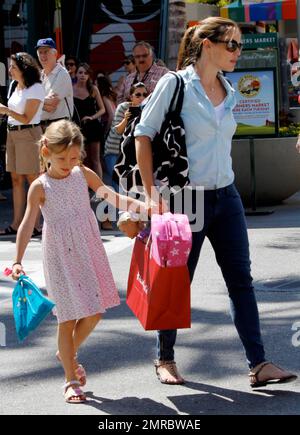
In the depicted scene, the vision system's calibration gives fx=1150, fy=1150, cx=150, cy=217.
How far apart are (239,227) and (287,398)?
3.13ft

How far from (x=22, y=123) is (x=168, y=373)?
21.2ft

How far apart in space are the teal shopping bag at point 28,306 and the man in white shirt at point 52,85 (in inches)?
289

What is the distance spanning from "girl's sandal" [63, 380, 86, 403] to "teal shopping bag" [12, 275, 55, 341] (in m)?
0.40

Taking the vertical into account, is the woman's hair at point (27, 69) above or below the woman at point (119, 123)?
above

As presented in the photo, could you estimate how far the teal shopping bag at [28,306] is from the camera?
5.81 m

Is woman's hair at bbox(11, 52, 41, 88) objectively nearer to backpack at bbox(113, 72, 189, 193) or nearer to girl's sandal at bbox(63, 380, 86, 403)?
backpack at bbox(113, 72, 189, 193)

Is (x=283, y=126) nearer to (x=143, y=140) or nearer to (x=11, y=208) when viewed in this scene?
(x=11, y=208)

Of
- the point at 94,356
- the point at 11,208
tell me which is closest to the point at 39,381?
the point at 94,356

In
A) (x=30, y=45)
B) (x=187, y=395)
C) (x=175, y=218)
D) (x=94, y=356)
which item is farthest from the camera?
(x=30, y=45)

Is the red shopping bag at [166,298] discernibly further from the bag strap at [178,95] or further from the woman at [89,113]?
the woman at [89,113]

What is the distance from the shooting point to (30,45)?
63.2 ft

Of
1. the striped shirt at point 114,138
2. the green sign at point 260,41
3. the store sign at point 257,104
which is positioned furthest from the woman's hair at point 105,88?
the striped shirt at point 114,138

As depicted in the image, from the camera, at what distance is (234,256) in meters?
6.24

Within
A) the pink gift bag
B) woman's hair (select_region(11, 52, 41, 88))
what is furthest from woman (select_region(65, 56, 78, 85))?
the pink gift bag
